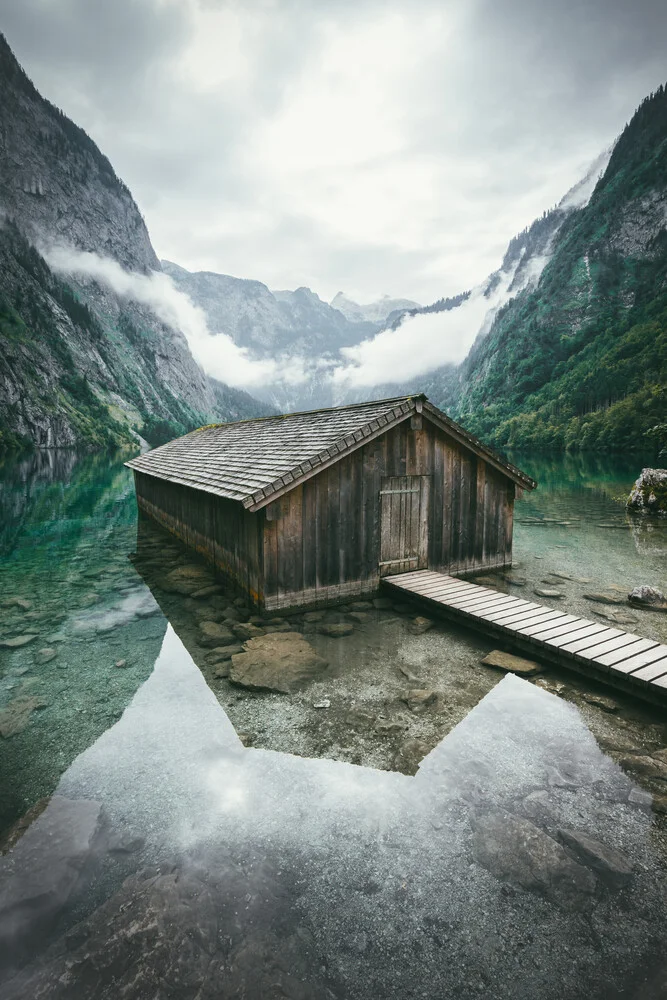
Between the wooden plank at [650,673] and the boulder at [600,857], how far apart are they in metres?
2.73

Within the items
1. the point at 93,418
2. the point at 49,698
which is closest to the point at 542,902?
the point at 49,698

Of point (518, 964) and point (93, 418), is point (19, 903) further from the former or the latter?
point (93, 418)

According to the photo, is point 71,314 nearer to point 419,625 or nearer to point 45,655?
point 45,655

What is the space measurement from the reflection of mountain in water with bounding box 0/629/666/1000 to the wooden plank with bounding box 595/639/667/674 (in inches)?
53.6

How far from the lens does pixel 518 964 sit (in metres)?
3.12

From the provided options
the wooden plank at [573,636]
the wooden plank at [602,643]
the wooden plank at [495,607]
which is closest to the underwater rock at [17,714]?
the wooden plank at [495,607]

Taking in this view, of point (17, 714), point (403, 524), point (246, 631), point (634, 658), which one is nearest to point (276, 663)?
point (246, 631)

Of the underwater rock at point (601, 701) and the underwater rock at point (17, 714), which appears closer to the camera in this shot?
the underwater rock at point (17, 714)

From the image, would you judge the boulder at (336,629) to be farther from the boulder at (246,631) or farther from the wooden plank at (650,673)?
the wooden plank at (650,673)

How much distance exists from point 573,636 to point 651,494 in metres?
18.6

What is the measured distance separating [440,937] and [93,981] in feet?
7.35

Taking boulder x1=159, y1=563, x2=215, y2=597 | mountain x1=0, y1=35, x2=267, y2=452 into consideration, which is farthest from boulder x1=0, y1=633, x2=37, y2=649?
mountain x1=0, y1=35, x2=267, y2=452

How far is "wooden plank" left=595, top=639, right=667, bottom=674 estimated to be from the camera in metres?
6.46

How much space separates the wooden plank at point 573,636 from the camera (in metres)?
7.24
